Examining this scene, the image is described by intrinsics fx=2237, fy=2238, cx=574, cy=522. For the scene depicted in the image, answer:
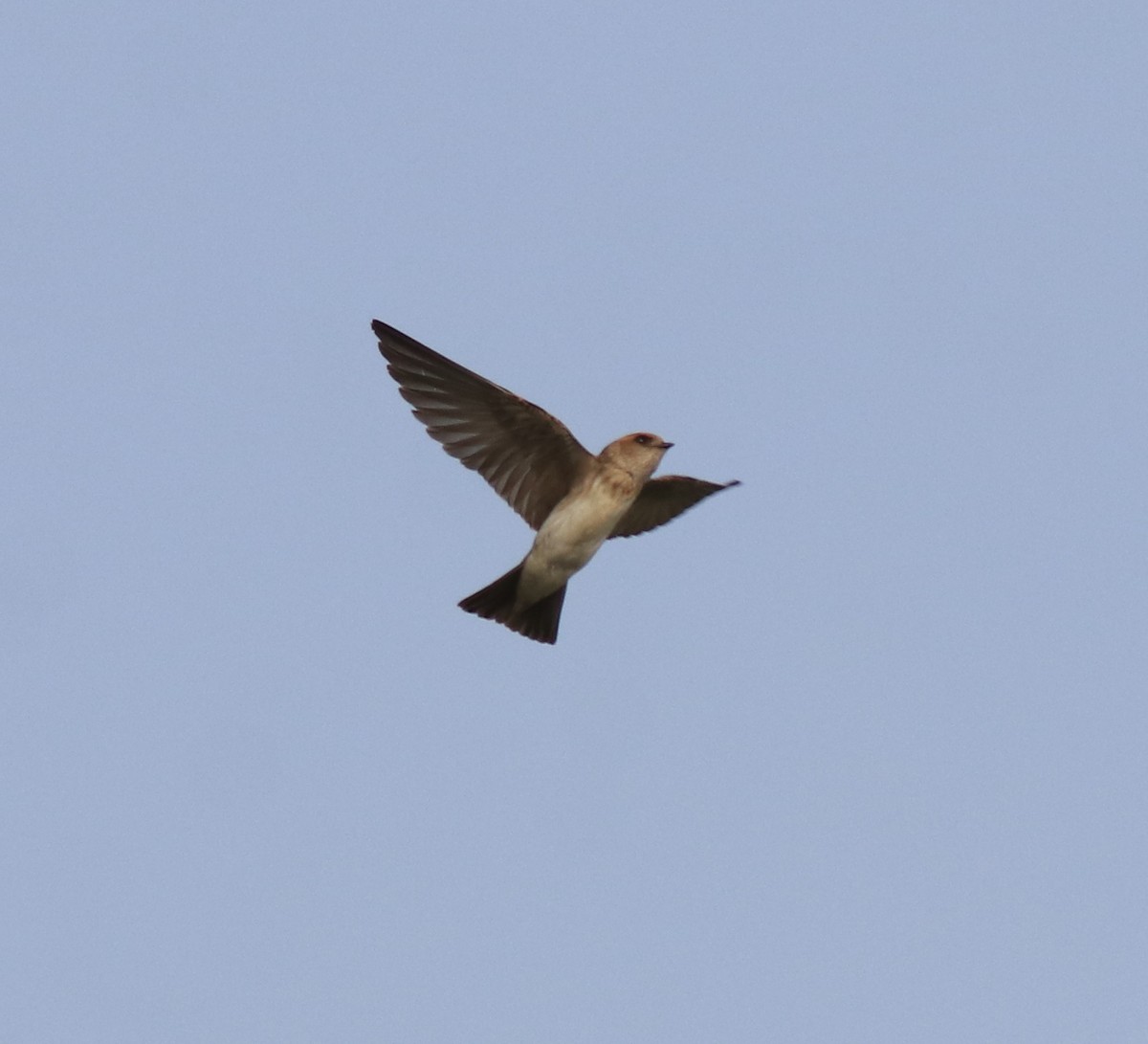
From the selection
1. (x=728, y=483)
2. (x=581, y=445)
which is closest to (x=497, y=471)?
(x=581, y=445)

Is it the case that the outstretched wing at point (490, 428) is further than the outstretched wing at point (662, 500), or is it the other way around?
the outstretched wing at point (662, 500)

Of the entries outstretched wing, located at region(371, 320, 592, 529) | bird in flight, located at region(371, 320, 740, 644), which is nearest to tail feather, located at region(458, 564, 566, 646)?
bird in flight, located at region(371, 320, 740, 644)

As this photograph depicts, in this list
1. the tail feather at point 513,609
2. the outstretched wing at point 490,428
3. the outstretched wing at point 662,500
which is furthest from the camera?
the outstretched wing at point 662,500

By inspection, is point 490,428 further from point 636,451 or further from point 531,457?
point 636,451

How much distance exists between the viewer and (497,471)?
16500 millimetres

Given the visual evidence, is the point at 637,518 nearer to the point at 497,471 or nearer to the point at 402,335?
the point at 497,471

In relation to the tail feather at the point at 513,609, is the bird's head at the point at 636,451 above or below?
above

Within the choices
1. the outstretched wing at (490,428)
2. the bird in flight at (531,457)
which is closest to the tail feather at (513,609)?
the bird in flight at (531,457)

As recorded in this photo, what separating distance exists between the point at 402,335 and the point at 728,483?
9.38ft

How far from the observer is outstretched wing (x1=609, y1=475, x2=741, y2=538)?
1727cm

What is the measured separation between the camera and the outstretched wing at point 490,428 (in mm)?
16078

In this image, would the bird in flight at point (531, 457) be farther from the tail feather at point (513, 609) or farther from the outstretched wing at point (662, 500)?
the outstretched wing at point (662, 500)

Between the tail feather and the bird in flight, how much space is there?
3 cm

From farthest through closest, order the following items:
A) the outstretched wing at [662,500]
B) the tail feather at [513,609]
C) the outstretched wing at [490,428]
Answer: the outstretched wing at [662,500]
the tail feather at [513,609]
the outstretched wing at [490,428]
